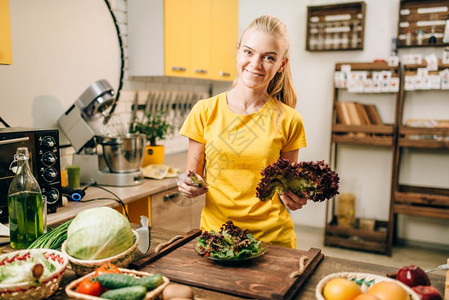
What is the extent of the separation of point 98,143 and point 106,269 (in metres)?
1.70

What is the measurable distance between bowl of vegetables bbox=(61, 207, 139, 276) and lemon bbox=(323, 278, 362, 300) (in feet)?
1.93

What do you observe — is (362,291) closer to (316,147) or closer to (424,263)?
(424,263)

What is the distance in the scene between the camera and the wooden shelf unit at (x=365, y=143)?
398 cm

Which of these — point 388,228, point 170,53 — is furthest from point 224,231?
point 388,228

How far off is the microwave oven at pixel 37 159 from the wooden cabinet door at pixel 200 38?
1861mm

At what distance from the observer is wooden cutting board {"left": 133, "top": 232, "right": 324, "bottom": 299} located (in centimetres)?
106

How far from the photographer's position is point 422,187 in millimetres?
4121

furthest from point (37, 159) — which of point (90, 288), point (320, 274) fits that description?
point (320, 274)

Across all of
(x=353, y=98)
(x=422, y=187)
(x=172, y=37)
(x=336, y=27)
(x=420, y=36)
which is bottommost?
(x=422, y=187)

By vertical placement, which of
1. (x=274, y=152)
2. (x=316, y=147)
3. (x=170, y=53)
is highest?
(x=170, y=53)

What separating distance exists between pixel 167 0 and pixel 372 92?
2.36 meters

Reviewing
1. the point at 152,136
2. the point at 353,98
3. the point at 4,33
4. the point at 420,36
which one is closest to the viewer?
the point at 4,33

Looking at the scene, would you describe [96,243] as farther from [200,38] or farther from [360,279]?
[200,38]

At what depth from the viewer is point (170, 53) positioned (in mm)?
3266
